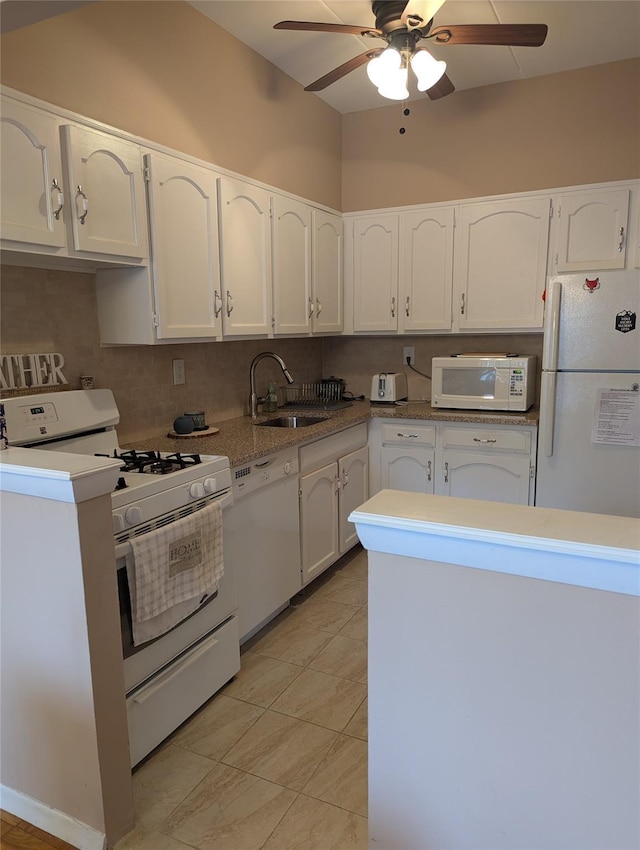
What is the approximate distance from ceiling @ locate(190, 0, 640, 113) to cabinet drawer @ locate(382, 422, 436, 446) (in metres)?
2.01

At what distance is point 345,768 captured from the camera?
5.90 ft

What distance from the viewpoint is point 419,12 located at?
199 cm

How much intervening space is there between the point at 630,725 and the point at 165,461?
156cm

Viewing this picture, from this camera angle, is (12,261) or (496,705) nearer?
(496,705)

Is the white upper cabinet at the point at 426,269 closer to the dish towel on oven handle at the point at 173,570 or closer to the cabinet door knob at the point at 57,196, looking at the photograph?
the dish towel on oven handle at the point at 173,570

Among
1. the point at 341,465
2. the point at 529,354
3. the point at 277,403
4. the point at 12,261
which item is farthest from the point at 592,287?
the point at 12,261

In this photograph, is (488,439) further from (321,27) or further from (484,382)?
(321,27)

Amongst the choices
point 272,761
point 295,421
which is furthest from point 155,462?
point 295,421

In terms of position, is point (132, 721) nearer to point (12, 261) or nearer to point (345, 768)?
point (345, 768)

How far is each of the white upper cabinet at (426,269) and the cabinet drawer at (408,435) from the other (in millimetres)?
660

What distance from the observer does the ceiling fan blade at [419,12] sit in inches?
76.2

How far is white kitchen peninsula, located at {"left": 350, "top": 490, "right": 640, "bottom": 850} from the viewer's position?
2.98 feet

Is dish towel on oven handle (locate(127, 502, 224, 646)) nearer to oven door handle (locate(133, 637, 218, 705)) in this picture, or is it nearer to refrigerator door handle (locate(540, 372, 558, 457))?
oven door handle (locate(133, 637, 218, 705))

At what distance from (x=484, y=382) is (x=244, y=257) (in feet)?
5.02
